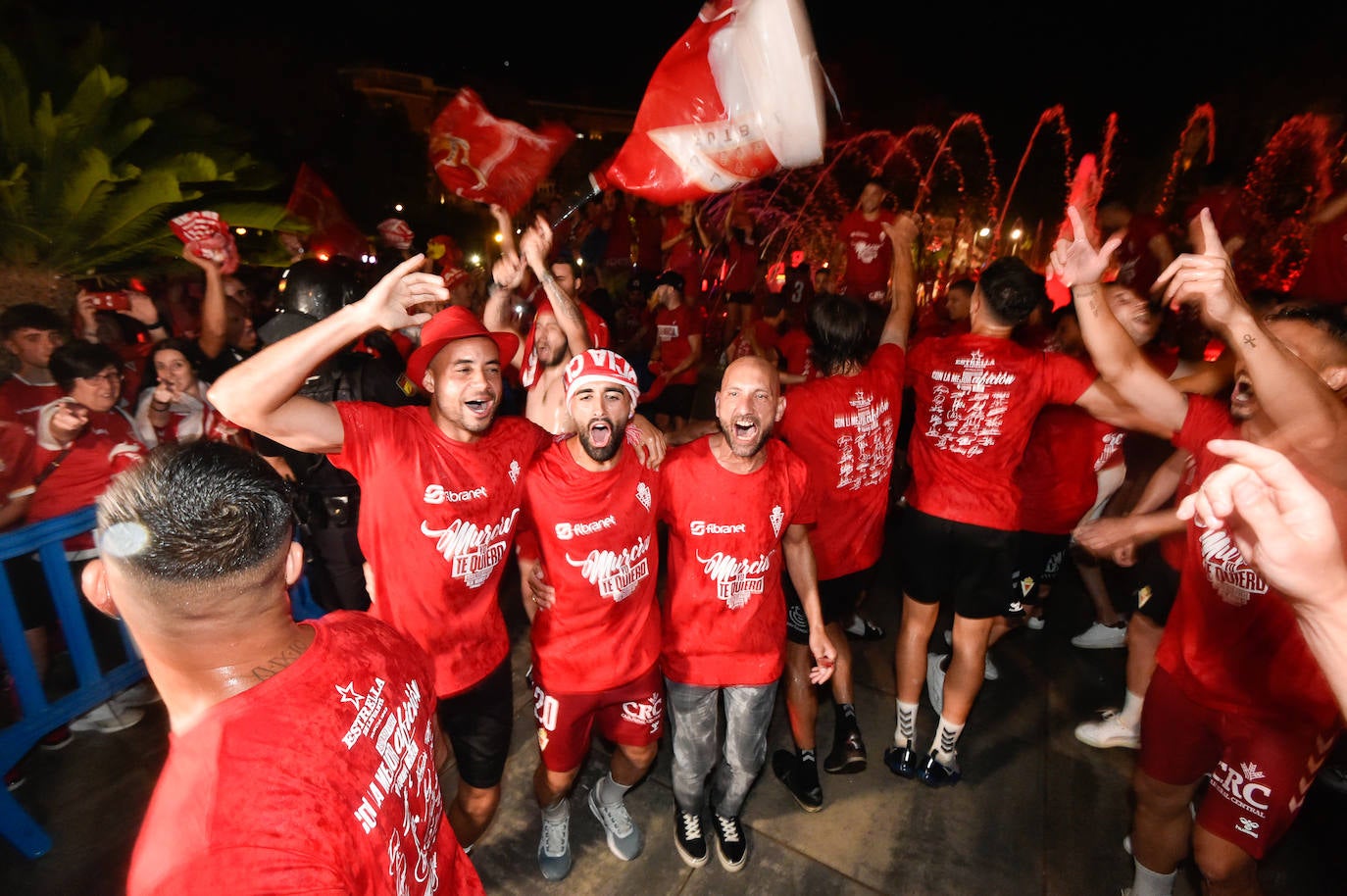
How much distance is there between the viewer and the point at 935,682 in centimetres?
447

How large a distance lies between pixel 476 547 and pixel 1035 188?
3772cm

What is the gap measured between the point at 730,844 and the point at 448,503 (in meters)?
2.29

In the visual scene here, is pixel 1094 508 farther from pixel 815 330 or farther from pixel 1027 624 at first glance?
pixel 815 330

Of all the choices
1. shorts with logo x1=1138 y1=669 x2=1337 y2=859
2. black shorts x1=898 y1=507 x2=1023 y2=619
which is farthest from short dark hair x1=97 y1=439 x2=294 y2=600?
black shorts x1=898 y1=507 x2=1023 y2=619

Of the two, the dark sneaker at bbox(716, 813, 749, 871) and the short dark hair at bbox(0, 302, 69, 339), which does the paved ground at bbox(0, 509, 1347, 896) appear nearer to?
the dark sneaker at bbox(716, 813, 749, 871)

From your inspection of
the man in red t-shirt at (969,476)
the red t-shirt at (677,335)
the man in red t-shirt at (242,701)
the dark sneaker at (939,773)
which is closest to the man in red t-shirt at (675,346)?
the red t-shirt at (677,335)

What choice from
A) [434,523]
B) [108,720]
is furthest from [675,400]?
[108,720]

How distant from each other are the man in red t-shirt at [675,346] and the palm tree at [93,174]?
617 cm

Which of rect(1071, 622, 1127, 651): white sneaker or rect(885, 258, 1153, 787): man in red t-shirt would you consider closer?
rect(885, 258, 1153, 787): man in red t-shirt

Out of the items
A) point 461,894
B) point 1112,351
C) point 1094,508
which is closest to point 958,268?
point 1094,508

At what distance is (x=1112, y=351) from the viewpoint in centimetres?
281

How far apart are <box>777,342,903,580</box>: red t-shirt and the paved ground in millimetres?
1344

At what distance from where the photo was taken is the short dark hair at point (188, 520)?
120 cm

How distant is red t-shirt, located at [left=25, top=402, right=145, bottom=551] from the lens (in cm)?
377
